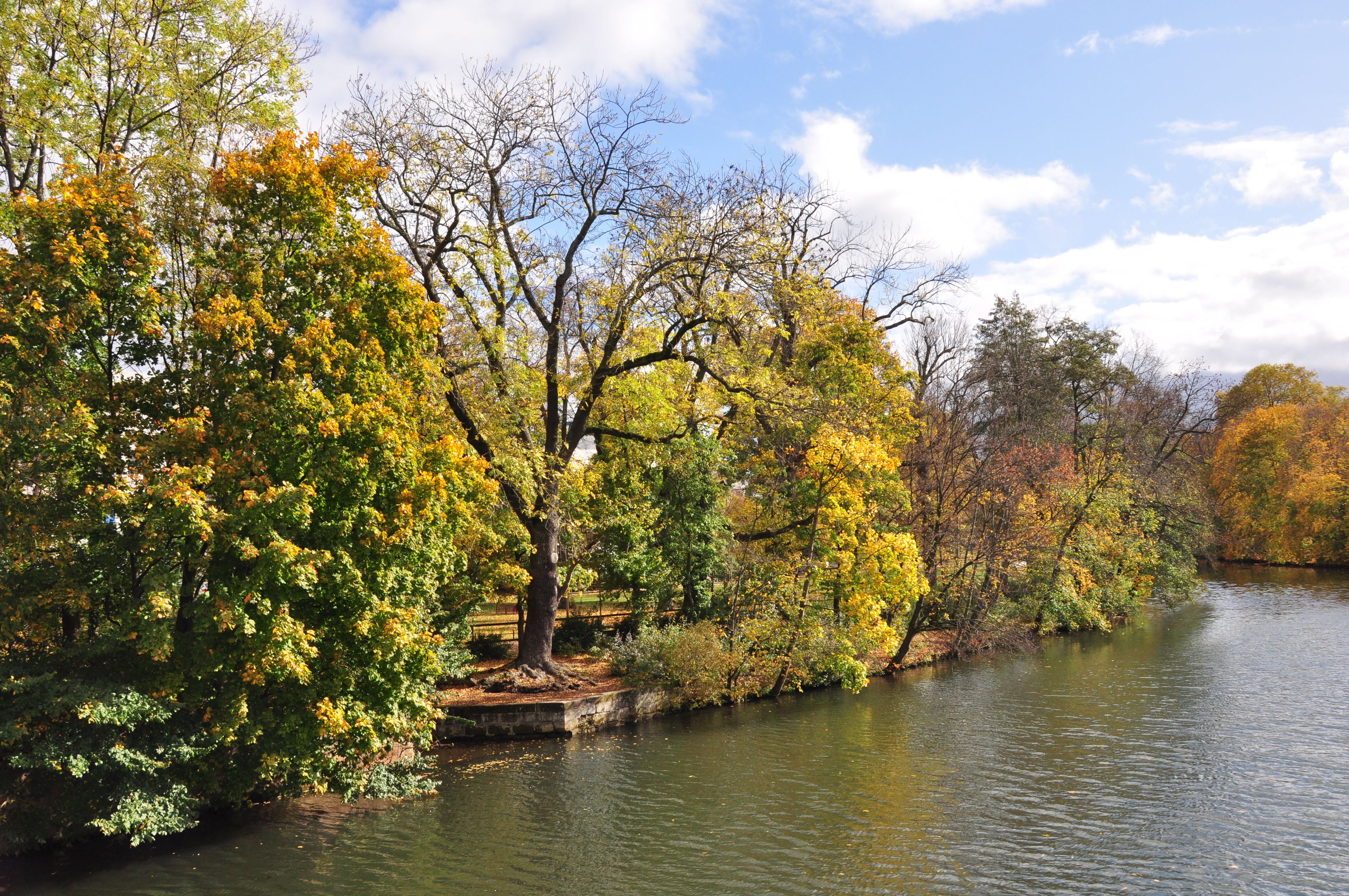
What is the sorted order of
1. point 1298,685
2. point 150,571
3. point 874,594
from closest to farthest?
point 150,571, point 1298,685, point 874,594

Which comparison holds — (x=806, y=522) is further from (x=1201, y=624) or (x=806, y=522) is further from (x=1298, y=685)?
(x=1201, y=624)

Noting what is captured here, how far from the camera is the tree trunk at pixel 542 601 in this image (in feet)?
65.0

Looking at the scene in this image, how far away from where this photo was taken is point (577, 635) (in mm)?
24281

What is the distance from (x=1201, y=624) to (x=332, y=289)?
32.1m

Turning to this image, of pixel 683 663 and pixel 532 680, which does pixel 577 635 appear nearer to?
pixel 532 680

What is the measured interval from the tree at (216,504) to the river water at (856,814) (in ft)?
3.80

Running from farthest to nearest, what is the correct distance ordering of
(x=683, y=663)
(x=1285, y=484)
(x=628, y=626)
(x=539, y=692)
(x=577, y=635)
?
(x=1285, y=484) < (x=577, y=635) < (x=628, y=626) < (x=683, y=663) < (x=539, y=692)

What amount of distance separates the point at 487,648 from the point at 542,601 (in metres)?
4.43

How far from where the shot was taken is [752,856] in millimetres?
10805

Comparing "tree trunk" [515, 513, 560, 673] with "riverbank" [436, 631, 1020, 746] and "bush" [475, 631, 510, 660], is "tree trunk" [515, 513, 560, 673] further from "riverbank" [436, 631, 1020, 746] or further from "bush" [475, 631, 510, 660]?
"bush" [475, 631, 510, 660]

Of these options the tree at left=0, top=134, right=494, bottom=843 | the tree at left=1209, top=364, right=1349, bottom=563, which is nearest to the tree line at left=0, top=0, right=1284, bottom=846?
the tree at left=0, top=134, right=494, bottom=843

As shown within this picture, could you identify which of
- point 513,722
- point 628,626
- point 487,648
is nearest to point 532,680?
point 513,722

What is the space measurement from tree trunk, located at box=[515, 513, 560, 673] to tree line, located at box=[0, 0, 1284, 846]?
0.08m

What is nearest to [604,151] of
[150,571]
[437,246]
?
[437,246]
